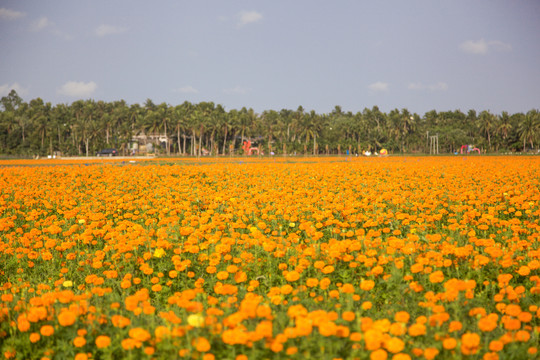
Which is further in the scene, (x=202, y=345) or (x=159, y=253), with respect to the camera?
(x=159, y=253)

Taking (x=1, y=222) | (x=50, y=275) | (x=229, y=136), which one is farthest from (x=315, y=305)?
(x=229, y=136)

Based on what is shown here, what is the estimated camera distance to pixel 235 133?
100875 mm

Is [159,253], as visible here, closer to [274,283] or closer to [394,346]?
[274,283]

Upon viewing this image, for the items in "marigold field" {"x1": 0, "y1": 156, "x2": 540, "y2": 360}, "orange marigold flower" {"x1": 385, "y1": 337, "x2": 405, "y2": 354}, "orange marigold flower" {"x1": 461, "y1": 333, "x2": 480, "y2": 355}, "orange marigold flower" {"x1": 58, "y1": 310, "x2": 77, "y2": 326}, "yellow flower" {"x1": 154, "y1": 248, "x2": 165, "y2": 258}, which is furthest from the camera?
"yellow flower" {"x1": 154, "y1": 248, "x2": 165, "y2": 258}

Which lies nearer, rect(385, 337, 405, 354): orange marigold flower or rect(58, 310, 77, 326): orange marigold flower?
rect(385, 337, 405, 354): orange marigold flower

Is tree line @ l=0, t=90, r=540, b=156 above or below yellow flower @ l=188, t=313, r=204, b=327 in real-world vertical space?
above

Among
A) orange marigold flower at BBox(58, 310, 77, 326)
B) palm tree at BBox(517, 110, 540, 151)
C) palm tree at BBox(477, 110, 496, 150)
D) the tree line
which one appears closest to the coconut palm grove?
orange marigold flower at BBox(58, 310, 77, 326)

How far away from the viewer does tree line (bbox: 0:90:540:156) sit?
92.8 metres

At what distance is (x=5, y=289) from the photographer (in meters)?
4.78

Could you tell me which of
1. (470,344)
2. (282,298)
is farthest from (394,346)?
(282,298)

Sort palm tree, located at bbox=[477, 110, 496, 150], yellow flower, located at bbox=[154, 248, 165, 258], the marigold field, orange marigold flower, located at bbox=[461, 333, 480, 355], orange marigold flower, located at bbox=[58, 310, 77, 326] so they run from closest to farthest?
orange marigold flower, located at bbox=[461, 333, 480, 355] → the marigold field → orange marigold flower, located at bbox=[58, 310, 77, 326] → yellow flower, located at bbox=[154, 248, 165, 258] → palm tree, located at bbox=[477, 110, 496, 150]

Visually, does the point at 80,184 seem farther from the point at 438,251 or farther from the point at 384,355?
the point at 384,355

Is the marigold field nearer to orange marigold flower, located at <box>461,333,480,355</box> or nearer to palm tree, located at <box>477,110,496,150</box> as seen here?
orange marigold flower, located at <box>461,333,480,355</box>

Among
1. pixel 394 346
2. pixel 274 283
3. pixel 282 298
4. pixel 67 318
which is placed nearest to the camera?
pixel 394 346
